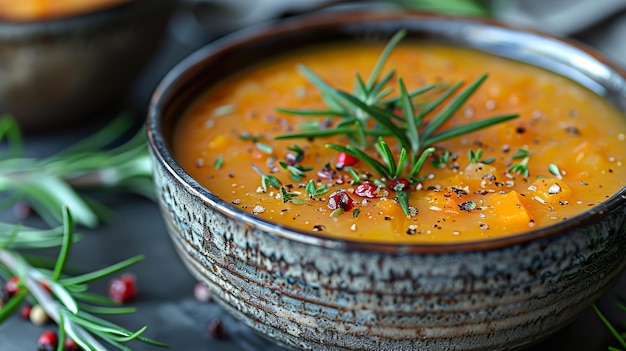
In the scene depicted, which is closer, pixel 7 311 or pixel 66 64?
pixel 7 311

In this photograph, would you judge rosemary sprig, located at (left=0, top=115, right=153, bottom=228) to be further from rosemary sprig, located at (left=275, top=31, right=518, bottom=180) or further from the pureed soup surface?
rosemary sprig, located at (left=275, top=31, right=518, bottom=180)

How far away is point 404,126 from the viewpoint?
6.00 ft

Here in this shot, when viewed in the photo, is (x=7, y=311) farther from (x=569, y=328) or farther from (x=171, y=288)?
(x=569, y=328)

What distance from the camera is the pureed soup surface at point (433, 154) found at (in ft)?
4.88

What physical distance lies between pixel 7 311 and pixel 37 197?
0.54 meters

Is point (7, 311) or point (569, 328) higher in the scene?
point (569, 328)

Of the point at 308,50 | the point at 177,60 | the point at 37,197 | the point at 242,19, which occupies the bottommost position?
the point at 37,197

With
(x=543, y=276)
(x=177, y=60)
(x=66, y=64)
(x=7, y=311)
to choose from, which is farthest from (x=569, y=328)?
(x=177, y=60)

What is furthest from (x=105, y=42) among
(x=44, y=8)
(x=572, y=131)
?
(x=572, y=131)

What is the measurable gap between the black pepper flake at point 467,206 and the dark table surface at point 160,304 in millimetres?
307

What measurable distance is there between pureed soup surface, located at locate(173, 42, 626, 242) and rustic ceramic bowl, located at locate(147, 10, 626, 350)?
0.38 feet

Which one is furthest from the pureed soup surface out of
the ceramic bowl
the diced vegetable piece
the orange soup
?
the orange soup

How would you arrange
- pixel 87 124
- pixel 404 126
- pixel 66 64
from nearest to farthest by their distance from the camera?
pixel 404 126 < pixel 66 64 < pixel 87 124

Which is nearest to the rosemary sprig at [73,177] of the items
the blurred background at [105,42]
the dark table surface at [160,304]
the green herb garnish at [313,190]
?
the dark table surface at [160,304]
